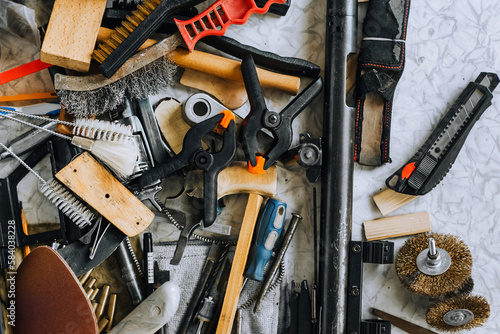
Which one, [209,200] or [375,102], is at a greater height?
[375,102]

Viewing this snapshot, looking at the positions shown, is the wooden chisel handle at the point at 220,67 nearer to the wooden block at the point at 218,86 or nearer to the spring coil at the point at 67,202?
the wooden block at the point at 218,86

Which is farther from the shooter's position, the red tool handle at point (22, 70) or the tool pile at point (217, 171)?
the red tool handle at point (22, 70)

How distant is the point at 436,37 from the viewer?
145 centimetres

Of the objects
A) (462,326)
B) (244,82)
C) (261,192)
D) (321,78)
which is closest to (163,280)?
(261,192)

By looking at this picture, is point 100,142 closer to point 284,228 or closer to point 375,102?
point 284,228

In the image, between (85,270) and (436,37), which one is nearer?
(85,270)

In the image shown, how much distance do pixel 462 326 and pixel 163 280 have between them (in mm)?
831

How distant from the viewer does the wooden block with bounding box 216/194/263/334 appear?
1.34 m

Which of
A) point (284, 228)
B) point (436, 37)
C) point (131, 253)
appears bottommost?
point (131, 253)

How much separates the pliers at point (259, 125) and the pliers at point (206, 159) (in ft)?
0.15

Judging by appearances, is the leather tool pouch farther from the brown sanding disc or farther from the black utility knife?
the brown sanding disc

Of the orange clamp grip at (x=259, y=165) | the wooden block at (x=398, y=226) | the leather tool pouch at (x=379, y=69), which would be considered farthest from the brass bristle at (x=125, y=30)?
the wooden block at (x=398, y=226)

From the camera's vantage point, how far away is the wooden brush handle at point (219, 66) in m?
1.33

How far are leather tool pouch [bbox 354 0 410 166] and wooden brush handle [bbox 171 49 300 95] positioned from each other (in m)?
0.20
